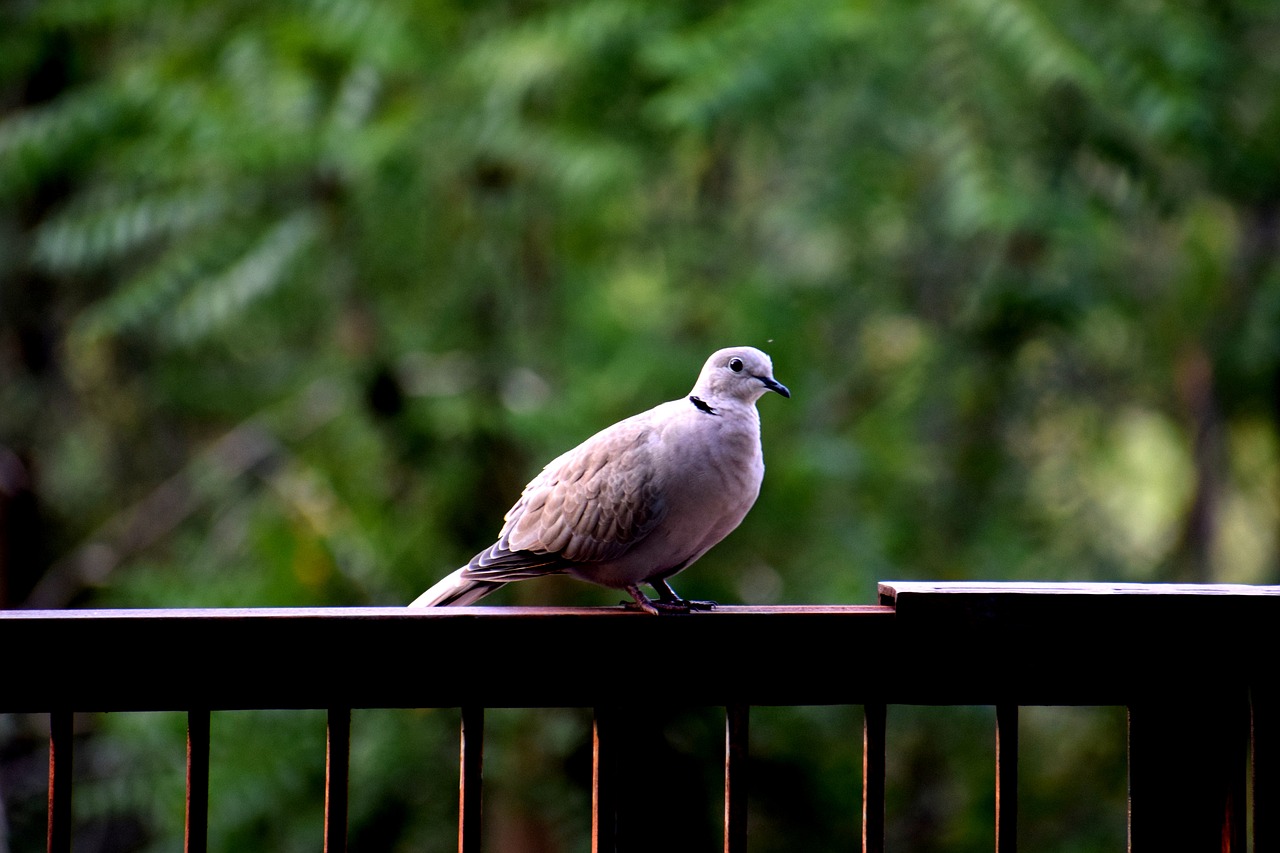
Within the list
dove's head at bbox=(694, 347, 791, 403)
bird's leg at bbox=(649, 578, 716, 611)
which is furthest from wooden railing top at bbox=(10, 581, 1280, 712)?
dove's head at bbox=(694, 347, 791, 403)

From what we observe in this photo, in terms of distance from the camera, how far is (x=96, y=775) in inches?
184

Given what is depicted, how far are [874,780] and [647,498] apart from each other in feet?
1.55

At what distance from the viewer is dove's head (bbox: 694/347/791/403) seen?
1.64 m

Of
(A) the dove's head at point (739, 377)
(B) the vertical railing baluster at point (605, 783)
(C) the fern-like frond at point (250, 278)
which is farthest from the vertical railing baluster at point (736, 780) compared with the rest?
(C) the fern-like frond at point (250, 278)

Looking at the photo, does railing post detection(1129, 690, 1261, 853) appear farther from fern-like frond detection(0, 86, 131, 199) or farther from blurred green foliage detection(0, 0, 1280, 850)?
fern-like frond detection(0, 86, 131, 199)

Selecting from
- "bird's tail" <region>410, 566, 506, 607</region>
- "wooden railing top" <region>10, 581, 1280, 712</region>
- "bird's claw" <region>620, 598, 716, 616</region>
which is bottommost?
"wooden railing top" <region>10, 581, 1280, 712</region>

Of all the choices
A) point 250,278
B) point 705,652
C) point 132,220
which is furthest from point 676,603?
point 132,220

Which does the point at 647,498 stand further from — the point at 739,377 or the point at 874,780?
the point at 874,780

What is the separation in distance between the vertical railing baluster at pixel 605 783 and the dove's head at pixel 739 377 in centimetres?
52

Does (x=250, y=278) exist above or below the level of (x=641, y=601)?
above

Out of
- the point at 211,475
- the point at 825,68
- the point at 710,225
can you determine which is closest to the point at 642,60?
the point at 825,68

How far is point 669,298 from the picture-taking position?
14.6 feet

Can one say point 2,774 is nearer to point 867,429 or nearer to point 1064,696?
point 867,429

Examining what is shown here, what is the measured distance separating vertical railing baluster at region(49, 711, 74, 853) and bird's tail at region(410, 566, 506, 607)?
0.47m
